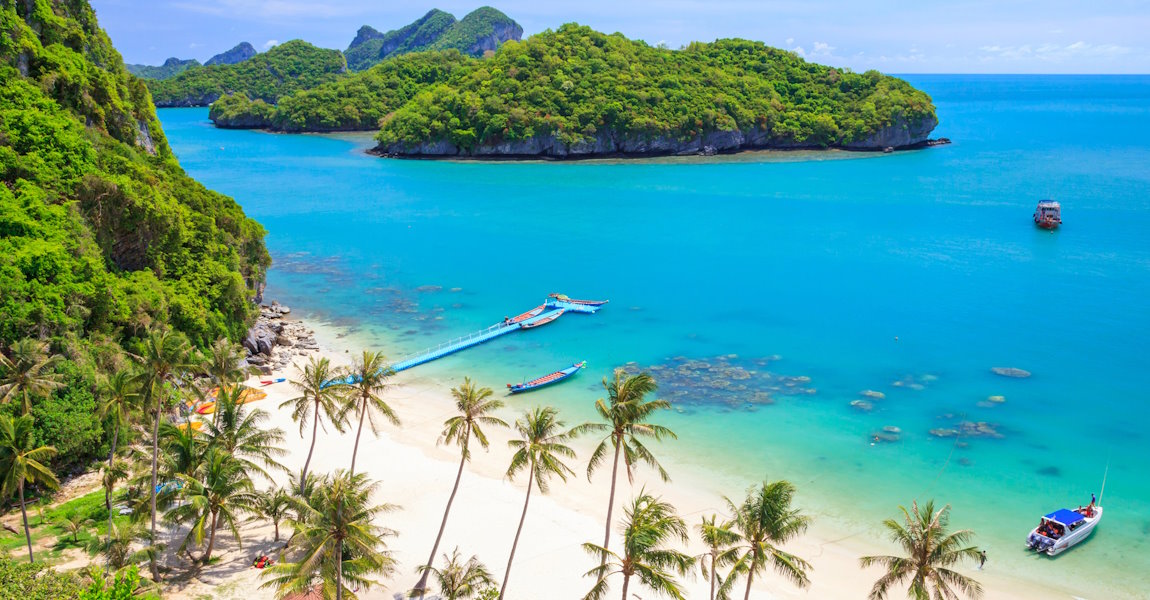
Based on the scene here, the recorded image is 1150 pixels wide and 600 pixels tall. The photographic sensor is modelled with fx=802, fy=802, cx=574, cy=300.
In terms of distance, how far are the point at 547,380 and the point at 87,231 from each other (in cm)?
2576

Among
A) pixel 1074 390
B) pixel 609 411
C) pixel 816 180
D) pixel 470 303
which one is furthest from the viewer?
pixel 816 180

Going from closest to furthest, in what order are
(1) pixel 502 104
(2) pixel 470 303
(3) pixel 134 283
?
(3) pixel 134 283
(2) pixel 470 303
(1) pixel 502 104

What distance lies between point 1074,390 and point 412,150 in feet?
442

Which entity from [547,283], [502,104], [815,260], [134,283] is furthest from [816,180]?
[134,283]

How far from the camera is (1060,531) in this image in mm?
31984

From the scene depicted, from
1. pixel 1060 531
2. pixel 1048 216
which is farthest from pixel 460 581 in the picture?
pixel 1048 216

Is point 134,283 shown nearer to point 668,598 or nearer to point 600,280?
point 668,598

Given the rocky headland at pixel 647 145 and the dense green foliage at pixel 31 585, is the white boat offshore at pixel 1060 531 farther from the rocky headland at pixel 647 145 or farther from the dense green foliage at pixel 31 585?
the rocky headland at pixel 647 145

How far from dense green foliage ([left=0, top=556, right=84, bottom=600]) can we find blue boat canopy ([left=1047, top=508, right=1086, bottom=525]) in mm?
34475

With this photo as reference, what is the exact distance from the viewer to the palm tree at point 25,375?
98.9 ft

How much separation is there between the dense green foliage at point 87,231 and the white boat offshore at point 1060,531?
3913 cm

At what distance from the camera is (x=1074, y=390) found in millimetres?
48219

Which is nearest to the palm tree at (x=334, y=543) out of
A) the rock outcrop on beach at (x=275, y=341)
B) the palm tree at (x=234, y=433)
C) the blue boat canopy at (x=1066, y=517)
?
the palm tree at (x=234, y=433)

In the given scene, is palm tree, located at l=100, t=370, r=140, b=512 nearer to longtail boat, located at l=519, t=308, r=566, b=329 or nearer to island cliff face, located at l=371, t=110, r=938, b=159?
longtail boat, located at l=519, t=308, r=566, b=329
